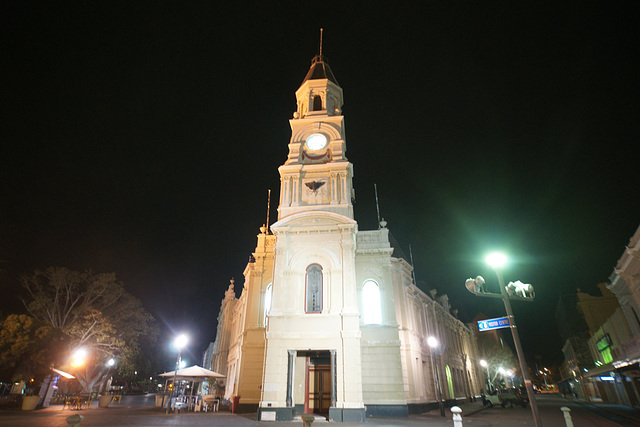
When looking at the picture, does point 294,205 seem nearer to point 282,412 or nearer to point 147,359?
point 282,412

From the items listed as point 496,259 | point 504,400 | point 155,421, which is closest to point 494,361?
point 504,400

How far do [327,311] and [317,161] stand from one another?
36.6ft

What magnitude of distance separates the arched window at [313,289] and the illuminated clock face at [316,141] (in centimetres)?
962

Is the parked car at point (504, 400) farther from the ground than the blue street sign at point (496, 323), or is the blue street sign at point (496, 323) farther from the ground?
the blue street sign at point (496, 323)

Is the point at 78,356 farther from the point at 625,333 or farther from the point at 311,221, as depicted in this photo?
the point at 625,333

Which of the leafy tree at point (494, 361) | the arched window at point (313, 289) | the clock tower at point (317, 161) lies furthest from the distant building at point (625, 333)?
the leafy tree at point (494, 361)

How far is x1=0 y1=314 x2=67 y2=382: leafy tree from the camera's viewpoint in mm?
21344

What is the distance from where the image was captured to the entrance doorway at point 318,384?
1919 centimetres

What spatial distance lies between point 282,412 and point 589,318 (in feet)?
140

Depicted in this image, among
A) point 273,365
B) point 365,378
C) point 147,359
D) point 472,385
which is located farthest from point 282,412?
point 147,359

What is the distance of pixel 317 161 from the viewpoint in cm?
2498

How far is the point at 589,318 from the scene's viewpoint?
41094 millimetres

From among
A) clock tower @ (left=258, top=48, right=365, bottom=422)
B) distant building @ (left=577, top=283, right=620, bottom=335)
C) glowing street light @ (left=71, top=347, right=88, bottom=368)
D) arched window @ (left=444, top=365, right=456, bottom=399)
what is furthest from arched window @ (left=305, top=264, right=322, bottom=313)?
distant building @ (left=577, top=283, right=620, bottom=335)

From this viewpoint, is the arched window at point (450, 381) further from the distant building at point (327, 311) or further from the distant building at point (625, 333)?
the distant building at point (625, 333)
